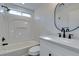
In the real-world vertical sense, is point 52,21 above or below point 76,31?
above

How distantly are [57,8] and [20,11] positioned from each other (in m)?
1.60

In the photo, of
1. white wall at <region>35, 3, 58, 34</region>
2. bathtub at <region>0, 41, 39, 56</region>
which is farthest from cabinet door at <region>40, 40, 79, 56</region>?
bathtub at <region>0, 41, 39, 56</region>

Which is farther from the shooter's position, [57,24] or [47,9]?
[47,9]

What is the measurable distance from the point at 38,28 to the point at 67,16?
1.54 m

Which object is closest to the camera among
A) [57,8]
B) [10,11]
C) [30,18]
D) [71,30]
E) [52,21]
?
[71,30]

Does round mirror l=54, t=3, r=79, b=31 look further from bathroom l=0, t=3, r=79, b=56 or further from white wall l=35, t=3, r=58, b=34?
white wall l=35, t=3, r=58, b=34

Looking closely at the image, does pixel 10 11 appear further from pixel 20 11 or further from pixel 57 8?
pixel 57 8

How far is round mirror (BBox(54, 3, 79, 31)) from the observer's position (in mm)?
1646

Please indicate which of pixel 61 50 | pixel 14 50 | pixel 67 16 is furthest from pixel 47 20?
pixel 61 50

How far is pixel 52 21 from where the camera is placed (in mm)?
2395

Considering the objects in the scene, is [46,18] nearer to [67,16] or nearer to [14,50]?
[67,16]

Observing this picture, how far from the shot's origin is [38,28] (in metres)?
3.19

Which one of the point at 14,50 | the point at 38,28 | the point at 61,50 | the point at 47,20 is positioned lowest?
the point at 14,50

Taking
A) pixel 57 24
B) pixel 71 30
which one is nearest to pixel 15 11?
pixel 57 24
